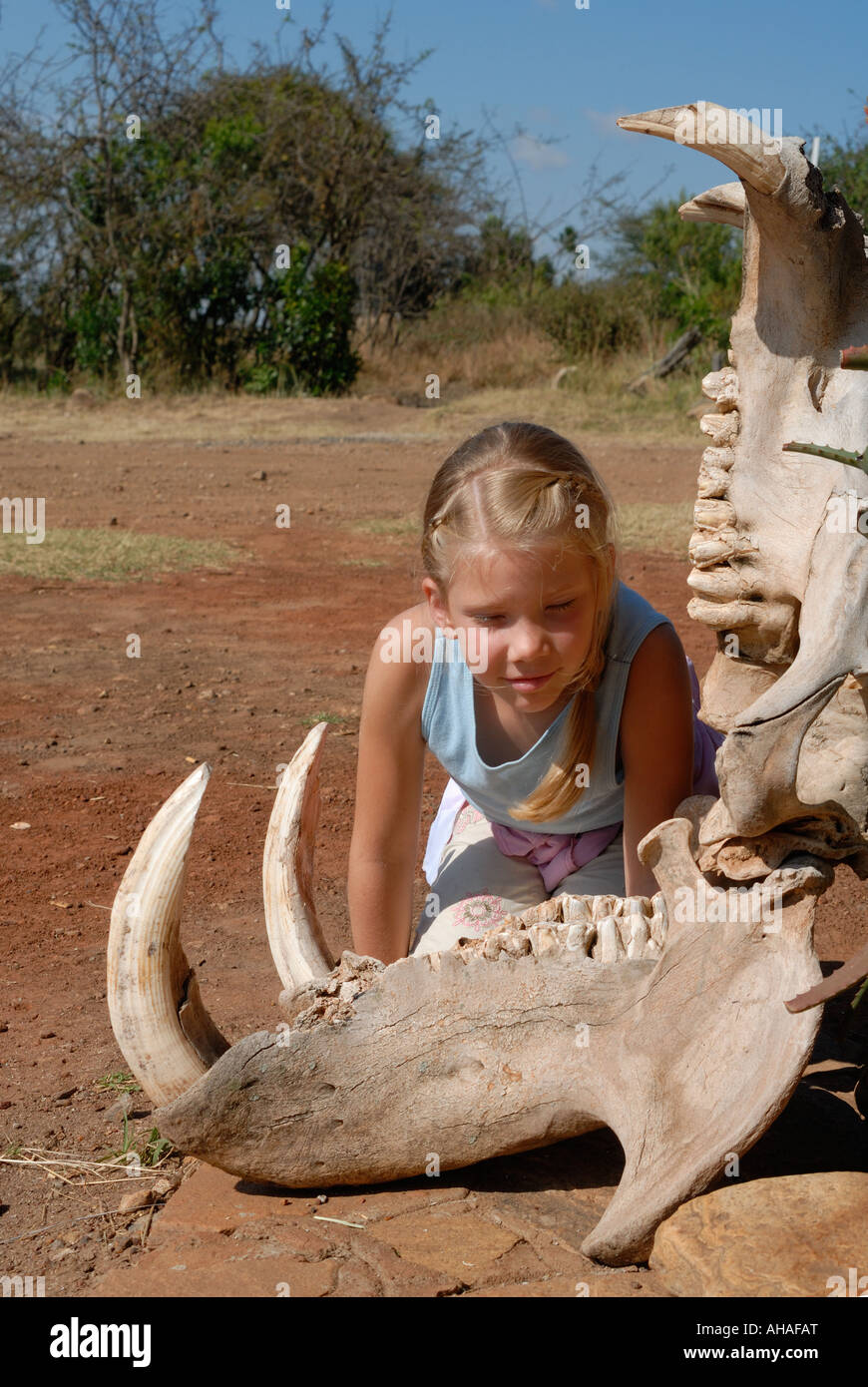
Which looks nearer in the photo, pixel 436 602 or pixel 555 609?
pixel 555 609

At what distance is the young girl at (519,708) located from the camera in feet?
7.93

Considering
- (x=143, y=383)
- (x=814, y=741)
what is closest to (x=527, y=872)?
(x=814, y=741)

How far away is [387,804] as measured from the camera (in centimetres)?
286

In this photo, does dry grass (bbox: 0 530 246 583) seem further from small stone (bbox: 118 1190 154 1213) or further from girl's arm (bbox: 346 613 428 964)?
small stone (bbox: 118 1190 154 1213)

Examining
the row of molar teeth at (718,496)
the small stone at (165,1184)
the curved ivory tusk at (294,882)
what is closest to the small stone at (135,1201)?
the small stone at (165,1184)

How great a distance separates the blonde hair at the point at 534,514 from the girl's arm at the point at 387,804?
274 mm

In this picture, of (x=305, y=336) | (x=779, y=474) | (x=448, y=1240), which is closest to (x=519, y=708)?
(x=779, y=474)

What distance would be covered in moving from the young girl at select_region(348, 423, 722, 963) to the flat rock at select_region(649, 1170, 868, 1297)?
859 millimetres

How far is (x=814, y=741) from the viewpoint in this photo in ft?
6.19

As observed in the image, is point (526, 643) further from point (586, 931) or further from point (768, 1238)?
point (768, 1238)

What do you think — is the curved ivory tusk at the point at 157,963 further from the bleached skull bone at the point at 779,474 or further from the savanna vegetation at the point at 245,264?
the savanna vegetation at the point at 245,264

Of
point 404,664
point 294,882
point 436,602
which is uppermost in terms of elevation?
point 436,602

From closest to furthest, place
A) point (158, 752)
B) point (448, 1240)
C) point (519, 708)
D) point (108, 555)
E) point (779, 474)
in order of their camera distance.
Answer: point (448, 1240) < point (779, 474) < point (519, 708) < point (158, 752) < point (108, 555)

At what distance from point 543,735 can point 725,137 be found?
48.5 inches
